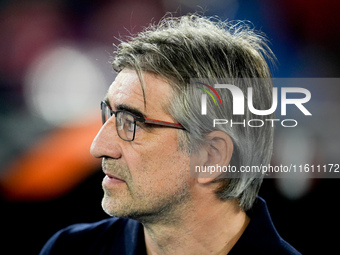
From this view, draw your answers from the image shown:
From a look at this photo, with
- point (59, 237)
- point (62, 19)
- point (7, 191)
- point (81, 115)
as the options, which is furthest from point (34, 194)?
point (62, 19)

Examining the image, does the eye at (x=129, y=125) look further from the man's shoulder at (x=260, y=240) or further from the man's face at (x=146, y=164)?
the man's shoulder at (x=260, y=240)

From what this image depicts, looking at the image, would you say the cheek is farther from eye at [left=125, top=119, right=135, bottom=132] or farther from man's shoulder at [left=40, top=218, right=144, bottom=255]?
man's shoulder at [left=40, top=218, right=144, bottom=255]

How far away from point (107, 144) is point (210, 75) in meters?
0.43

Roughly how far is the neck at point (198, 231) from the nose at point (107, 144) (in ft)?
0.96

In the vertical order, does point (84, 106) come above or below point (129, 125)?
above

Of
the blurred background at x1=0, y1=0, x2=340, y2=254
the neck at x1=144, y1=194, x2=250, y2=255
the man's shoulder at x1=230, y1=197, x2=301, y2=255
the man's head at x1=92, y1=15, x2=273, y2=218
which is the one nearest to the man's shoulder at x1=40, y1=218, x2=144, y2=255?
the neck at x1=144, y1=194, x2=250, y2=255

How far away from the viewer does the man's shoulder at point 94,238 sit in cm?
152

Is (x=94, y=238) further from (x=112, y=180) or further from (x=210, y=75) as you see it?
(x=210, y=75)

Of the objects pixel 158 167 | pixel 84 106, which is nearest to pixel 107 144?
pixel 158 167

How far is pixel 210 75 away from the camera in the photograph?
1.29 metres

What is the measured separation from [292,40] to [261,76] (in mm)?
1334

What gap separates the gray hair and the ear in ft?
0.07

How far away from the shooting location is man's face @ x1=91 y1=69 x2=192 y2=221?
47.8 inches

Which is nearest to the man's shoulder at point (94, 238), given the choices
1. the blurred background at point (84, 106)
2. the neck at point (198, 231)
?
the neck at point (198, 231)
